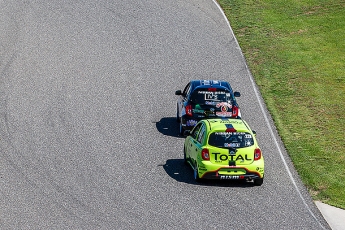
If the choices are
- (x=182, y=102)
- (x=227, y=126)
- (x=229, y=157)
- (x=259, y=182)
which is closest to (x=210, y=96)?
(x=182, y=102)

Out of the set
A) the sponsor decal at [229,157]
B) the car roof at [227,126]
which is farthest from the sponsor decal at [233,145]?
the car roof at [227,126]

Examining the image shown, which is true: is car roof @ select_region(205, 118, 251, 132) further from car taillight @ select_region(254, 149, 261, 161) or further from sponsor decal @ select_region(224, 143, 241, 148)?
car taillight @ select_region(254, 149, 261, 161)

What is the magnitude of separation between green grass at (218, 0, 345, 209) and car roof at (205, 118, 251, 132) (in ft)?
8.80

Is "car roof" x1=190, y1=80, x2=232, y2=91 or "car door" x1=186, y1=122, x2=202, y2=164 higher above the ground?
"car roof" x1=190, y1=80, x2=232, y2=91

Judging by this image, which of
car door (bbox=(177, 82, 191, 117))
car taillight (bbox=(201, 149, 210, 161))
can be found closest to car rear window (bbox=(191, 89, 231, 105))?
car door (bbox=(177, 82, 191, 117))

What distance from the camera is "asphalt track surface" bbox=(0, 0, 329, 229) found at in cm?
2231

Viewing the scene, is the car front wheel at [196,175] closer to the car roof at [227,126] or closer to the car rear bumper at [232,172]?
the car rear bumper at [232,172]

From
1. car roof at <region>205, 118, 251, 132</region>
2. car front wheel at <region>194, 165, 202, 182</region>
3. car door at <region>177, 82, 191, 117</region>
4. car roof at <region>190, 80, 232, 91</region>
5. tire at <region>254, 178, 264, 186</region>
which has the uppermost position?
car roof at <region>190, 80, 232, 91</region>

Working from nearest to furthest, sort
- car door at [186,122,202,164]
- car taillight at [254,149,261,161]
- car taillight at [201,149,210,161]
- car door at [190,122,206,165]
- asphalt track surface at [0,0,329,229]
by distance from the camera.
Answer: asphalt track surface at [0,0,329,229]
car taillight at [201,149,210,161]
car taillight at [254,149,261,161]
car door at [190,122,206,165]
car door at [186,122,202,164]

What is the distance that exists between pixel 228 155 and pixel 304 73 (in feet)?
45.3

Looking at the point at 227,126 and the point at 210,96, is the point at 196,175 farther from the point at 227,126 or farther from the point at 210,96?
the point at 210,96

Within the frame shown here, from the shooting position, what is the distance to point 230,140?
24406 millimetres

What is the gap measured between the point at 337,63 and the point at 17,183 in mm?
19207

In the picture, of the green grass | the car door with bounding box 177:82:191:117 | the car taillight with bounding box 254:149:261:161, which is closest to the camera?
the car taillight with bounding box 254:149:261:161
